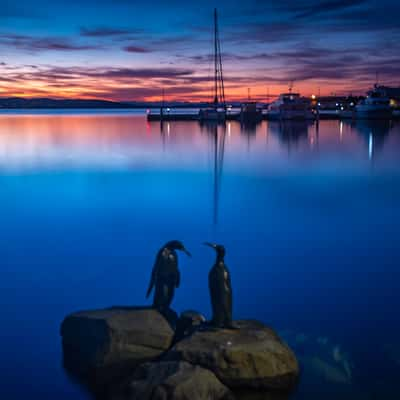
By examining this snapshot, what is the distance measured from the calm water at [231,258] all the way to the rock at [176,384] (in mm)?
1327

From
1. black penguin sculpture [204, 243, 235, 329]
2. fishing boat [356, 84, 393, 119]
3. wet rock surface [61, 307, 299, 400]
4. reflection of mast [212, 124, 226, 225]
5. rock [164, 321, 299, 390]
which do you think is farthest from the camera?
fishing boat [356, 84, 393, 119]

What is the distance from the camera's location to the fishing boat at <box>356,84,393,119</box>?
8575 cm

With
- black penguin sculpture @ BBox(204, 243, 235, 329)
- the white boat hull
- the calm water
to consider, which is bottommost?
the calm water

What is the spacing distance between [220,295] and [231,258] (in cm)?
444

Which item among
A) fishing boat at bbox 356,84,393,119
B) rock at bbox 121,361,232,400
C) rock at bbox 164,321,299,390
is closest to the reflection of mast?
rock at bbox 164,321,299,390

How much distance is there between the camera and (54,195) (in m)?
20.7

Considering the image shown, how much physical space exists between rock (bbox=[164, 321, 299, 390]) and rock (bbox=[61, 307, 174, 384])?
55 centimetres

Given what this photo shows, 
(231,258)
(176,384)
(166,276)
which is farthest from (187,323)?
(231,258)

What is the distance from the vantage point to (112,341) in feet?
22.5

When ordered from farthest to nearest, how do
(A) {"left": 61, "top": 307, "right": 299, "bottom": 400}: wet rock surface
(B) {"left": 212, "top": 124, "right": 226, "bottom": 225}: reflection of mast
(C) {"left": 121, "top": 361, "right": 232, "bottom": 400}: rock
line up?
(B) {"left": 212, "top": 124, "right": 226, "bottom": 225}: reflection of mast
(A) {"left": 61, "top": 307, "right": 299, "bottom": 400}: wet rock surface
(C) {"left": 121, "top": 361, "right": 232, "bottom": 400}: rock

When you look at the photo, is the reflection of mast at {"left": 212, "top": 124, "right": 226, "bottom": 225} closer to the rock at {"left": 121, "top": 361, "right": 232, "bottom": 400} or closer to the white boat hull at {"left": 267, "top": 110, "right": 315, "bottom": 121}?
the rock at {"left": 121, "top": 361, "right": 232, "bottom": 400}

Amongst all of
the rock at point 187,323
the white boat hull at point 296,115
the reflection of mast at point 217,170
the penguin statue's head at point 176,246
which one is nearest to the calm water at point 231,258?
the reflection of mast at point 217,170

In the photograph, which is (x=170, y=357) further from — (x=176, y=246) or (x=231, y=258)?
(x=231, y=258)

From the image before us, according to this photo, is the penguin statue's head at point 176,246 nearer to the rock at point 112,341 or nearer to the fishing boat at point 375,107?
the rock at point 112,341
